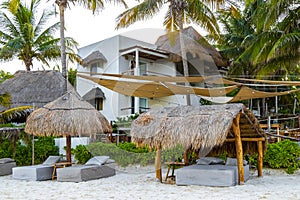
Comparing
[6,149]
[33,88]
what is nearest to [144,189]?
[6,149]

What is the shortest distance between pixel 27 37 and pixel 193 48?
313 inches

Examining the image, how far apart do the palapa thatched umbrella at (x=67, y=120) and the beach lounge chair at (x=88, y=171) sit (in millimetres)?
775

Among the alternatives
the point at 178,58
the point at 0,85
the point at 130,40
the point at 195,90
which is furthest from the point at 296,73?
the point at 0,85

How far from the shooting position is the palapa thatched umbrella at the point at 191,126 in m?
6.22

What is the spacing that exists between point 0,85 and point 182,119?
519 inches

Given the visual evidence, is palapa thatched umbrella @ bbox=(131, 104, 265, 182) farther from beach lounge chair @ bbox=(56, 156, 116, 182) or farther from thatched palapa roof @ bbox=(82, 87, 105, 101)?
thatched palapa roof @ bbox=(82, 87, 105, 101)

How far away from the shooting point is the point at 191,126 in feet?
21.2

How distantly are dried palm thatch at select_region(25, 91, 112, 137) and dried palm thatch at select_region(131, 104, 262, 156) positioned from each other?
1.74 m

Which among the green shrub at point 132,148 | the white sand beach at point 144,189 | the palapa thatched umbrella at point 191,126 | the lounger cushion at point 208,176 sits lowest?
the white sand beach at point 144,189

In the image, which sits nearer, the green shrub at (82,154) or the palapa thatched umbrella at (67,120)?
the palapa thatched umbrella at (67,120)

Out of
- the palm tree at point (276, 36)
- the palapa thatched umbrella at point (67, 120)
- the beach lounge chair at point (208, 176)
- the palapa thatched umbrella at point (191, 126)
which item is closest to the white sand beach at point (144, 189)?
the beach lounge chair at point (208, 176)

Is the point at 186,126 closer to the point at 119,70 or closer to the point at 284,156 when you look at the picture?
the point at 284,156

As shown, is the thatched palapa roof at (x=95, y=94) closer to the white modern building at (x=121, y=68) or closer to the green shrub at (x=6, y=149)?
the white modern building at (x=121, y=68)

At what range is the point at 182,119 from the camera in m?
6.68
